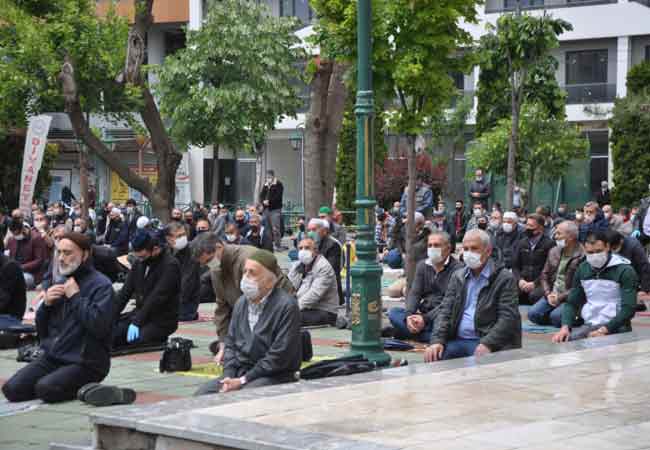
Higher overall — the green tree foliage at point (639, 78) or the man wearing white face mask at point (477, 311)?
the green tree foliage at point (639, 78)

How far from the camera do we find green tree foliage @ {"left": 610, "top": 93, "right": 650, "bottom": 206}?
132 ft

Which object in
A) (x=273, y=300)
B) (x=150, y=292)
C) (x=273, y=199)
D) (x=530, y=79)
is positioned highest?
(x=530, y=79)

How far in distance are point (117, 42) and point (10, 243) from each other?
16014mm

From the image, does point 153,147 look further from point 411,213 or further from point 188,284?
point 411,213

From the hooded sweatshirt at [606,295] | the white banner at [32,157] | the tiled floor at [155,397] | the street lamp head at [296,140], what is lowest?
the tiled floor at [155,397]

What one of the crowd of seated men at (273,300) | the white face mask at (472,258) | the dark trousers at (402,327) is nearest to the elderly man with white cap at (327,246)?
the crowd of seated men at (273,300)

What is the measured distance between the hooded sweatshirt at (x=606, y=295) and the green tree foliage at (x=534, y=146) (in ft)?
89.3

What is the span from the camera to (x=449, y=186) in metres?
50.2

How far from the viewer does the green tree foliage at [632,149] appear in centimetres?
4009

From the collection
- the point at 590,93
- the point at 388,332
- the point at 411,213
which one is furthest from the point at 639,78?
the point at 388,332

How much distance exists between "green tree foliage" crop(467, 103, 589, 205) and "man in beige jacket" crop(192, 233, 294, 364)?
92.3 feet

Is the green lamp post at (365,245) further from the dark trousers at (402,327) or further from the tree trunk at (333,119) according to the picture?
the tree trunk at (333,119)

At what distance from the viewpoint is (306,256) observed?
48.7ft

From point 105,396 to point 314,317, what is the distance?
6147 mm
